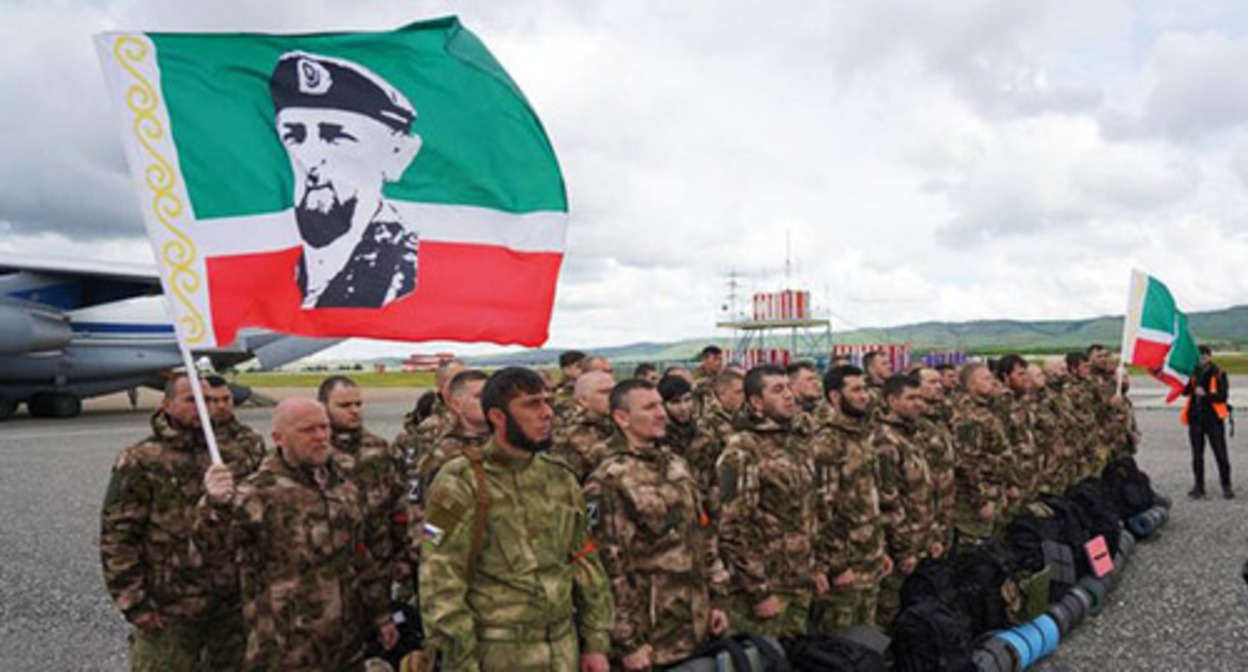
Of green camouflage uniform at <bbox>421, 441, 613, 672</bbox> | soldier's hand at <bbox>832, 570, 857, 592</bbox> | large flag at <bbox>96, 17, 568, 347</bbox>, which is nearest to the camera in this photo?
green camouflage uniform at <bbox>421, 441, 613, 672</bbox>

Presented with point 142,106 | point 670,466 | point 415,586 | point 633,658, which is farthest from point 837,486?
point 142,106

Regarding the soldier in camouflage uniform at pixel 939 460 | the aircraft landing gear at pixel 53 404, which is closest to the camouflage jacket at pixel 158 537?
the soldier in camouflage uniform at pixel 939 460

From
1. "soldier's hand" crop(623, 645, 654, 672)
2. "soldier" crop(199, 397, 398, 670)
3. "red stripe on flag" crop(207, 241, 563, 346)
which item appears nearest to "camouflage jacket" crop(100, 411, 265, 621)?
"soldier" crop(199, 397, 398, 670)

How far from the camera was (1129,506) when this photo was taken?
8.93 meters

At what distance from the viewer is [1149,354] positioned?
9672mm

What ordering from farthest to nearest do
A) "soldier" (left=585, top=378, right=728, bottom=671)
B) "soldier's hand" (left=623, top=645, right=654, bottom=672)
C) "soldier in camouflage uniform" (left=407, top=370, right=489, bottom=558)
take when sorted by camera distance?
"soldier in camouflage uniform" (left=407, top=370, right=489, bottom=558), "soldier" (left=585, top=378, right=728, bottom=671), "soldier's hand" (left=623, top=645, right=654, bottom=672)

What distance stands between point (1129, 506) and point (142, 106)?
9.33 meters

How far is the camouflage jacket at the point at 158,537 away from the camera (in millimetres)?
4016

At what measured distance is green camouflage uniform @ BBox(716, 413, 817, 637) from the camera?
457cm

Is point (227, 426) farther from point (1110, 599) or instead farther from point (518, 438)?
point (1110, 599)

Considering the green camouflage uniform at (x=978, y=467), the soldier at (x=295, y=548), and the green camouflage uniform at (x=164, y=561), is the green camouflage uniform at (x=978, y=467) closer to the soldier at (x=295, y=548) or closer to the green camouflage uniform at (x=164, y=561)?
the soldier at (x=295, y=548)

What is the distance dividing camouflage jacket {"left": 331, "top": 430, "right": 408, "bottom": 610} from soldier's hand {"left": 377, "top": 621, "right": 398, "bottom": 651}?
0.47 ft

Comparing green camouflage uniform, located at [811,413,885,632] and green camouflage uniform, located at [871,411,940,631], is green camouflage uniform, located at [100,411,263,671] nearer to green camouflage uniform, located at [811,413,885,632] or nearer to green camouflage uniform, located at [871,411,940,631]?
green camouflage uniform, located at [811,413,885,632]

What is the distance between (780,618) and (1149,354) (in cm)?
721
